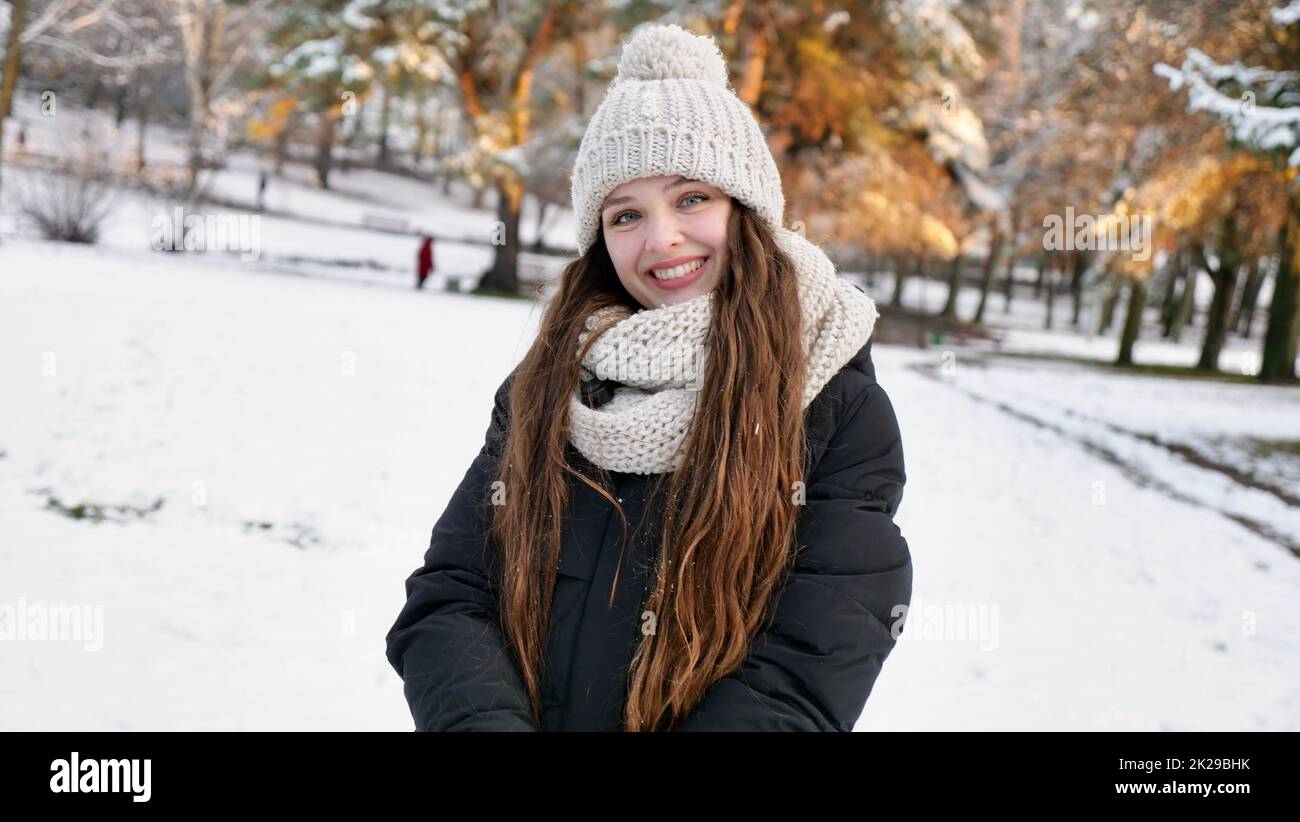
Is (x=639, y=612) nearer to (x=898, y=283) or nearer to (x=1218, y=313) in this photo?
(x=1218, y=313)

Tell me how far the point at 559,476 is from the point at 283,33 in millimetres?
20133

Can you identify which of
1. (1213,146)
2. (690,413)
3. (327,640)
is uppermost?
(1213,146)

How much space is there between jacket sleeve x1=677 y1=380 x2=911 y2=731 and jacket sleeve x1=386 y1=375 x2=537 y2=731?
351mm

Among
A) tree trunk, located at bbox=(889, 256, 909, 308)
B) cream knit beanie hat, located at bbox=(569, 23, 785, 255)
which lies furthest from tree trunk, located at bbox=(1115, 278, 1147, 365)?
cream knit beanie hat, located at bbox=(569, 23, 785, 255)

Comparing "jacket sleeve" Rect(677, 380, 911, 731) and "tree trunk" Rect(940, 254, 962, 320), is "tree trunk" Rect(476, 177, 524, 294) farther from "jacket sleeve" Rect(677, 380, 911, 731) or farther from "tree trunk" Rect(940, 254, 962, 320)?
"jacket sleeve" Rect(677, 380, 911, 731)

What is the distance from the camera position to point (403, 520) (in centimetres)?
654

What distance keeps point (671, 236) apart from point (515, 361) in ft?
4.20

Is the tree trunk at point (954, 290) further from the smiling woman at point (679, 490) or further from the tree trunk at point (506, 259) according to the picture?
the smiling woman at point (679, 490)

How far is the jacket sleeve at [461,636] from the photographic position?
Answer: 1.69m

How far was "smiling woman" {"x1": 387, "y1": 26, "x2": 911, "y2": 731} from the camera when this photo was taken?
171 cm
